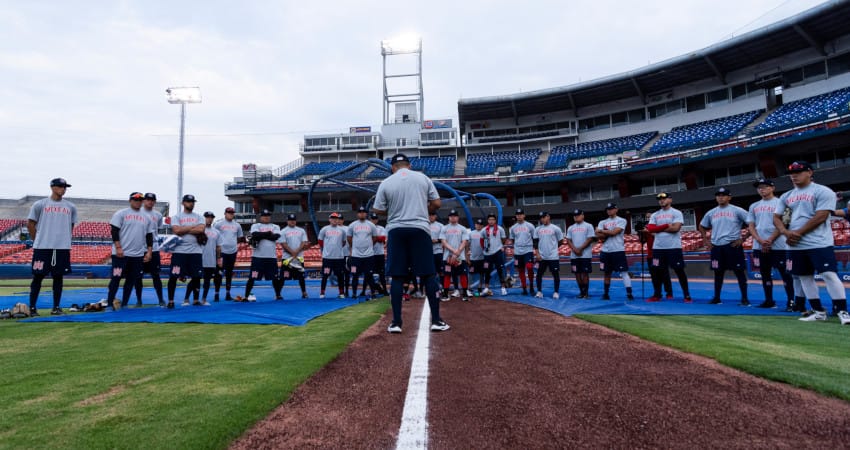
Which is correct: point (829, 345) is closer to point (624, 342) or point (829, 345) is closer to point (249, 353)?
point (624, 342)

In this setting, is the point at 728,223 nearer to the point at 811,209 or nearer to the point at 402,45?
the point at 811,209

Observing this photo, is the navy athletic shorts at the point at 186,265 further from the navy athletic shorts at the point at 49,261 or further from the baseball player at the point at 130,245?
the navy athletic shorts at the point at 49,261

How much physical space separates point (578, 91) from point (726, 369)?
38.2 meters

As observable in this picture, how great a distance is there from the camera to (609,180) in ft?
105

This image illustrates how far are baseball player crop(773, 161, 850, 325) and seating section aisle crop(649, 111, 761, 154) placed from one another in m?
25.8

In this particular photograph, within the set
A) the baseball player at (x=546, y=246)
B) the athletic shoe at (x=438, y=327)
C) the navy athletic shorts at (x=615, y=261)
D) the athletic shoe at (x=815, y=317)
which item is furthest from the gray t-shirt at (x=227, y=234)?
the athletic shoe at (x=815, y=317)

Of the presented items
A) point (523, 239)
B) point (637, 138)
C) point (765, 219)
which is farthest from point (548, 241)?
point (637, 138)

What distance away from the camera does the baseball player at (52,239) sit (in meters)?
6.12

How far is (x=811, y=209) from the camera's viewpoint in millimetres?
5105

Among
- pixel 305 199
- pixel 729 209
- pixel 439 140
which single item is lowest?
pixel 729 209

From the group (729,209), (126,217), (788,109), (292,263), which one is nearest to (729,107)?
(788,109)

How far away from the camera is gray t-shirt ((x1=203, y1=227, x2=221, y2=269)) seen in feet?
27.3

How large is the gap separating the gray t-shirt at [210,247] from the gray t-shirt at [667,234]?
29.4 feet

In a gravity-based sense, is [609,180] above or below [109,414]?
above
